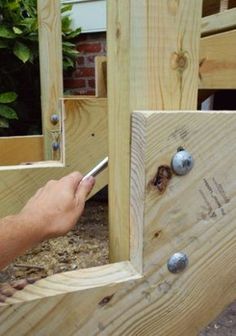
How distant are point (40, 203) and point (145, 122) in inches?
9.2

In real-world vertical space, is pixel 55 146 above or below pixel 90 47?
below

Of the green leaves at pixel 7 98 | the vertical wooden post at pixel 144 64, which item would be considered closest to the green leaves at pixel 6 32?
the green leaves at pixel 7 98

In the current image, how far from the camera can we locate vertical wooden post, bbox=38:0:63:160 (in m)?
1.74

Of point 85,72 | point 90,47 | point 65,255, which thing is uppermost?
point 90,47

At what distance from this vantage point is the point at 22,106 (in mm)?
3156

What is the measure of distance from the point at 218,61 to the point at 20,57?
2027 mm

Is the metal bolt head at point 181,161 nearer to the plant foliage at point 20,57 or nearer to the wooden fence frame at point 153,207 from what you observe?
the wooden fence frame at point 153,207

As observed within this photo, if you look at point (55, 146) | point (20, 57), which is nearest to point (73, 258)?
point (55, 146)

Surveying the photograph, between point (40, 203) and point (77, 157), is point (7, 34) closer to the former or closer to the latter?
point (77, 157)

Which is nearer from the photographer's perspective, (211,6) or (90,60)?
(211,6)

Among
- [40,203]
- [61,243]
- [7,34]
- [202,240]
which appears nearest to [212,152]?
[202,240]

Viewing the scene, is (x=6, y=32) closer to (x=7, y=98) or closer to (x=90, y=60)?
(x=7, y=98)

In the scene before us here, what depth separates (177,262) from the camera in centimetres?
70

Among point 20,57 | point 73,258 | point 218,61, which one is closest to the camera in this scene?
point 218,61
